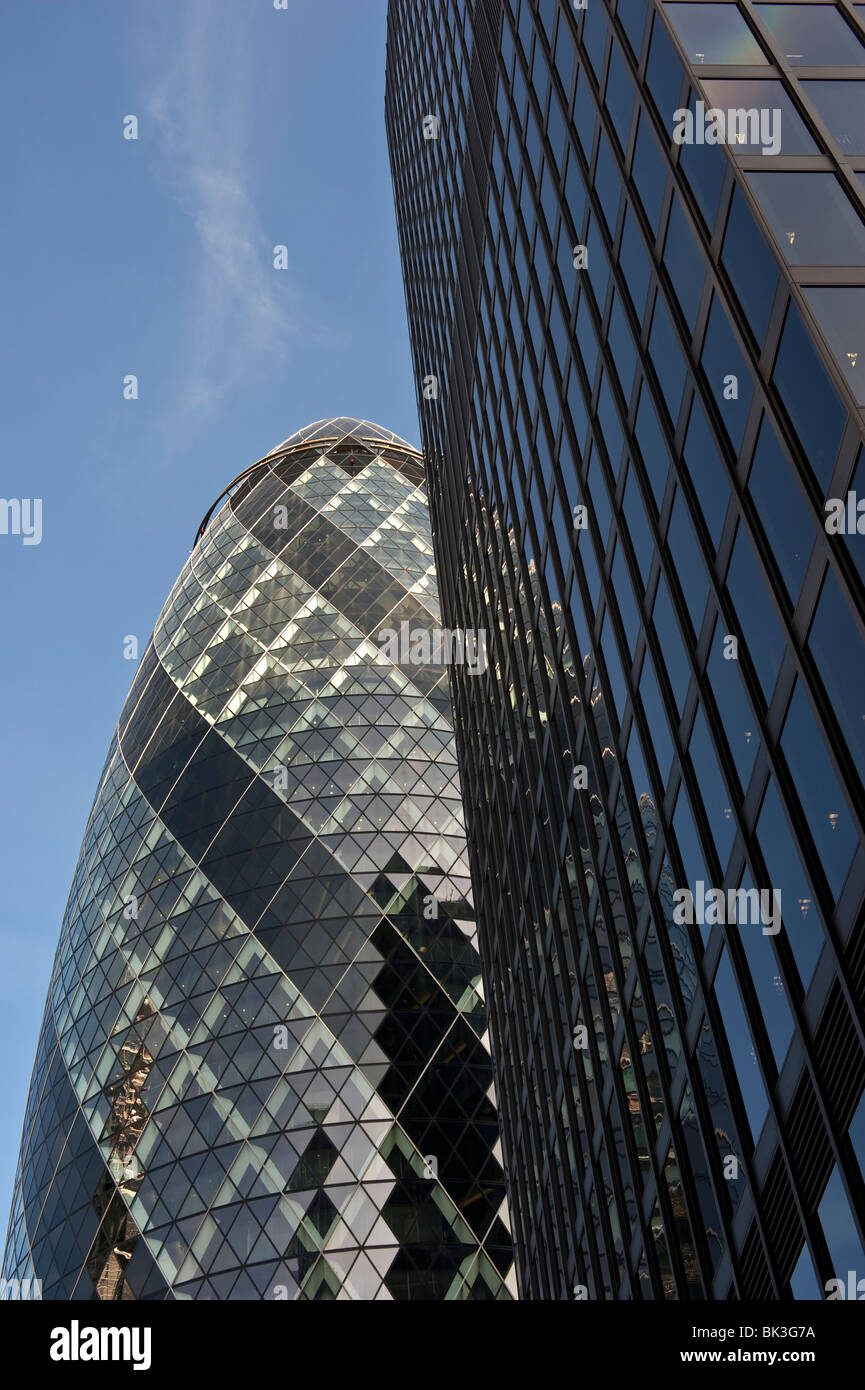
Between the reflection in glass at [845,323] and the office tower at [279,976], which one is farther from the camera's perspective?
the office tower at [279,976]

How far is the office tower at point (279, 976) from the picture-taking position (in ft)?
158

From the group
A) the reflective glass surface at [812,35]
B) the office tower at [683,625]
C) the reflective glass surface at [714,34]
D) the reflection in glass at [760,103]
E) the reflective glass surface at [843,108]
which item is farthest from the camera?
the reflective glass surface at [714,34]

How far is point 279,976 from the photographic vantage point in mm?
54875

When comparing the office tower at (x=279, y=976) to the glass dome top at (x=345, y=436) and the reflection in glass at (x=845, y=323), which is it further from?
the reflection in glass at (x=845, y=323)

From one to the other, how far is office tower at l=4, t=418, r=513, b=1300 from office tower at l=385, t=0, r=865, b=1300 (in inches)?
617

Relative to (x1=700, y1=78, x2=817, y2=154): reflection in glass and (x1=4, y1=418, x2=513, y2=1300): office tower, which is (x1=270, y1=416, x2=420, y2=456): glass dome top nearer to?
(x1=4, y1=418, x2=513, y2=1300): office tower

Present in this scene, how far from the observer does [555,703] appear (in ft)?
91.5

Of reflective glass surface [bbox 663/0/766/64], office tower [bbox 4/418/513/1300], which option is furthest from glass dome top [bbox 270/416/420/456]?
reflective glass surface [bbox 663/0/766/64]

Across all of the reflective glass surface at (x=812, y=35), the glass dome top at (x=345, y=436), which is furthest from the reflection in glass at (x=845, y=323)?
the glass dome top at (x=345, y=436)

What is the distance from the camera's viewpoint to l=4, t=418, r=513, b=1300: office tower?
4816 cm

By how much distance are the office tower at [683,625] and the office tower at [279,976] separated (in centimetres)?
1566

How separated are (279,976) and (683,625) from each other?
4010cm
